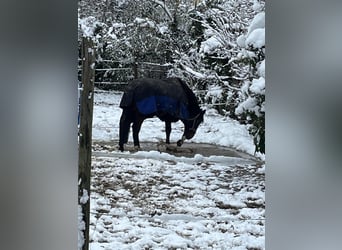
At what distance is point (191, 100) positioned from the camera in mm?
1712

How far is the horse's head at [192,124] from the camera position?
170 cm

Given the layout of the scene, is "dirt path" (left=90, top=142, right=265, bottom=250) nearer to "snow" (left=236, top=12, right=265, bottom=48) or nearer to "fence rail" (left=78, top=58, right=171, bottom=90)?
"fence rail" (left=78, top=58, right=171, bottom=90)

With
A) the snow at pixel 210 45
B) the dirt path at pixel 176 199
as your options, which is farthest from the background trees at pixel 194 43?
the dirt path at pixel 176 199

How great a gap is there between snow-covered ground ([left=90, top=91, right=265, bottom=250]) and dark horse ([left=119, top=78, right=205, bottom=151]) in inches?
1.1

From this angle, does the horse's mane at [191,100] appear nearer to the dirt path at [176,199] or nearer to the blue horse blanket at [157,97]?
the blue horse blanket at [157,97]

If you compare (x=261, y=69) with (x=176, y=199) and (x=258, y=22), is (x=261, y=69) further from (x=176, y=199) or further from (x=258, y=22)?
(x=176, y=199)

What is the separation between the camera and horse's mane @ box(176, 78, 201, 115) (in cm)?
170

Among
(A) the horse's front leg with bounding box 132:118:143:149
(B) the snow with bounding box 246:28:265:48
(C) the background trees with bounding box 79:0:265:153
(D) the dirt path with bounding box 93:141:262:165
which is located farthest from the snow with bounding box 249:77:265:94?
(A) the horse's front leg with bounding box 132:118:143:149

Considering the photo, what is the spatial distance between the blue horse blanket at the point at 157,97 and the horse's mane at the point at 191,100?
12mm

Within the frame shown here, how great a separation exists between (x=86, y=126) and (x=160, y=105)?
31 cm

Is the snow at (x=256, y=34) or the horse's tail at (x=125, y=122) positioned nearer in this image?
the snow at (x=256, y=34)

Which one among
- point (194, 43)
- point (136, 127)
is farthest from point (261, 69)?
point (136, 127)
